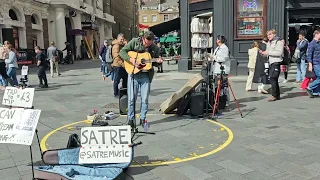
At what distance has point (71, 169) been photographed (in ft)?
12.8

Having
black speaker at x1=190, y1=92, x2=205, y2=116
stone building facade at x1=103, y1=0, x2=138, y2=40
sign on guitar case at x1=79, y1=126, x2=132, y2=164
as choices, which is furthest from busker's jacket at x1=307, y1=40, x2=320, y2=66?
stone building facade at x1=103, y1=0, x2=138, y2=40

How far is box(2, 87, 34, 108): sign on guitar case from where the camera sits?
14.0 feet

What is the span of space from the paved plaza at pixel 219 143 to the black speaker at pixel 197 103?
236 mm

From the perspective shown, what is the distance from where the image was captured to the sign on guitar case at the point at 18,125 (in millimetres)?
3986

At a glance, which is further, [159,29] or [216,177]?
[159,29]

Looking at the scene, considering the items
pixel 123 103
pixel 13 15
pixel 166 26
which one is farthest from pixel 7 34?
pixel 123 103

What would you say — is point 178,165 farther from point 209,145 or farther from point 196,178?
point 209,145

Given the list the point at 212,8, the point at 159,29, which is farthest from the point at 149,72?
the point at 159,29

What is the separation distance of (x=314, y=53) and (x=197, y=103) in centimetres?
389

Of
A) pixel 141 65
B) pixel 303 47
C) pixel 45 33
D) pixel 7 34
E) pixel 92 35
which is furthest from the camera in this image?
pixel 92 35

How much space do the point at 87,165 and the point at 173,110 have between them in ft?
12.2

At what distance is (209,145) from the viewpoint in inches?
208

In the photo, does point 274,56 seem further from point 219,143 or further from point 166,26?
point 166,26

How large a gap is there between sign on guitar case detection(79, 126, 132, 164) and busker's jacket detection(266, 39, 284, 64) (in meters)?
5.81
